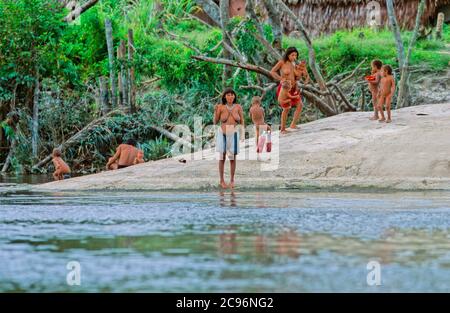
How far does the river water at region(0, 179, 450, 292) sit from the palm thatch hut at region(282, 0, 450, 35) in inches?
773

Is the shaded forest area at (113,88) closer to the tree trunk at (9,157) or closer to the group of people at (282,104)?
the tree trunk at (9,157)

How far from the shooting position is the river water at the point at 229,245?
6387mm

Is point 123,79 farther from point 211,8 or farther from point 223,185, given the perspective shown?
point 223,185

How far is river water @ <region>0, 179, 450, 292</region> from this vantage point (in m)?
6.39

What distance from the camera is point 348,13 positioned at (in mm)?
32156

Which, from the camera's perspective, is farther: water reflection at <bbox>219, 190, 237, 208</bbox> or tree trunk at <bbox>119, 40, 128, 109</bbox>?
tree trunk at <bbox>119, 40, 128, 109</bbox>

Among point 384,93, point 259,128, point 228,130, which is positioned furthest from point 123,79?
point 228,130

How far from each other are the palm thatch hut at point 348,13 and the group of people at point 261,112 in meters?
13.3

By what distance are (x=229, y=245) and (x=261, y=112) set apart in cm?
1056

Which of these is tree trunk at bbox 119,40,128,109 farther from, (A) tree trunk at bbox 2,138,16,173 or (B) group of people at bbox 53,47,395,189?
(B) group of people at bbox 53,47,395,189

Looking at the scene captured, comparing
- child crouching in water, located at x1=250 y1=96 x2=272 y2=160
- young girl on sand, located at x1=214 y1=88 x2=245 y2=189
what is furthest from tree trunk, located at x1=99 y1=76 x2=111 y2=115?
young girl on sand, located at x1=214 y1=88 x2=245 y2=189

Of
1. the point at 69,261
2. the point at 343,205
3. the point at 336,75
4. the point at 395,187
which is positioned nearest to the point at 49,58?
the point at 336,75
